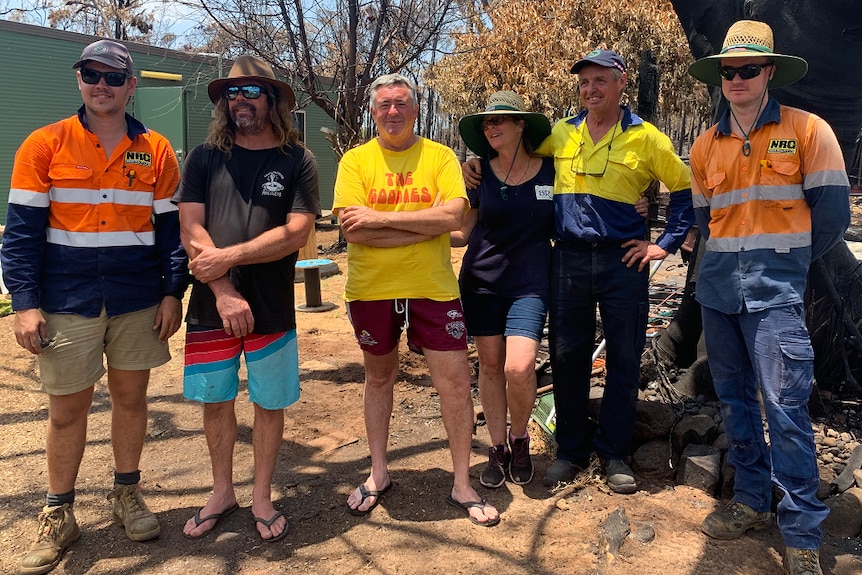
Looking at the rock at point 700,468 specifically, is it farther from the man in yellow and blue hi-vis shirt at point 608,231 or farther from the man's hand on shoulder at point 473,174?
the man's hand on shoulder at point 473,174

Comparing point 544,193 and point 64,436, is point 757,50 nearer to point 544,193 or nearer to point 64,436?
point 544,193

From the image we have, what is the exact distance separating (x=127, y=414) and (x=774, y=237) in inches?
122

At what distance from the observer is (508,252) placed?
352 centimetres

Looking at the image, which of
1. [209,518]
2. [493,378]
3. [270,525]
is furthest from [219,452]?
[493,378]

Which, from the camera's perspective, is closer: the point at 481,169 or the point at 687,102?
the point at 481,169

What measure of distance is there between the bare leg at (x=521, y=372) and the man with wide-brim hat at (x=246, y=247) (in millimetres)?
1106

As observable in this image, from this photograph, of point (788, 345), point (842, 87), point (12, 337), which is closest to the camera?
point (788, 345)

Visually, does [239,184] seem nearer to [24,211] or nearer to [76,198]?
[76,198]

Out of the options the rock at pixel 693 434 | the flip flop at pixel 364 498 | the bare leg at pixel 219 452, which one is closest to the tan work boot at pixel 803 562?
the rock at pixel 693 434

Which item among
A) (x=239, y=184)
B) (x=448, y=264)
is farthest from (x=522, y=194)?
(x=239, y=184)

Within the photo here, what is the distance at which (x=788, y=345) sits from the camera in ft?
9.15

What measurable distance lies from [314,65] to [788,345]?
7806 mm

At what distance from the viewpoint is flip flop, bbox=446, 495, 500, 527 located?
3342mm

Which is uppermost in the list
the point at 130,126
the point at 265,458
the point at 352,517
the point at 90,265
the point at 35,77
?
the point at 35,77
